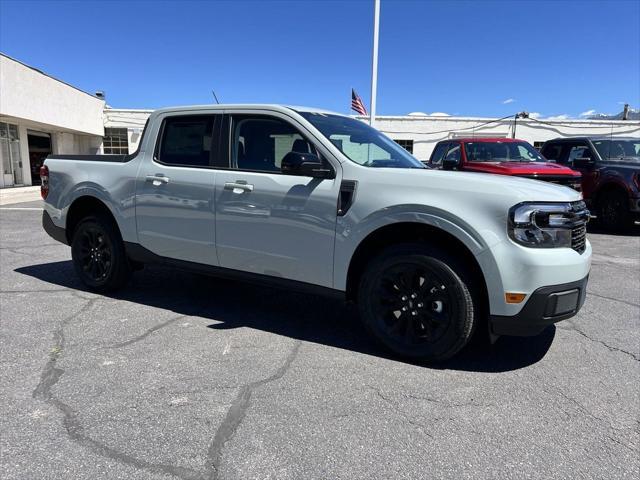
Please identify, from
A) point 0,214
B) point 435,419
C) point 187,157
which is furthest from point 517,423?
point 0,214

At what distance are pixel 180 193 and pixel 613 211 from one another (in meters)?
9.25

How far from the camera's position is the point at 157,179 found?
444 centimetres

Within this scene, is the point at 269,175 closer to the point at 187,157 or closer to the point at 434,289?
the point at 187,157

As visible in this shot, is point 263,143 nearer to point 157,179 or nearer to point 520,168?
A: point 157,179

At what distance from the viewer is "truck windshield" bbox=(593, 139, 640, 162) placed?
10359 mm

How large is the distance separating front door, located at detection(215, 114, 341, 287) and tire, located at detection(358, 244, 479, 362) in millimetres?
408

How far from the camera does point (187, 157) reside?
4.41 m

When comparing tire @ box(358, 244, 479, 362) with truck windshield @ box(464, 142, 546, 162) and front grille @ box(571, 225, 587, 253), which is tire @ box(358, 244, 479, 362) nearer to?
front grille @ box(571, 225, 587, 253)

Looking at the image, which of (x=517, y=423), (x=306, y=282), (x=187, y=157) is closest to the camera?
(x=517, y=423)

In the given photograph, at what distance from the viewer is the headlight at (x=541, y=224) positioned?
2977 mm

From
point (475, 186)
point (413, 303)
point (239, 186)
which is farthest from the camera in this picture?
point (239, 186)

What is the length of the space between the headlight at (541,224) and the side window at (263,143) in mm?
1670

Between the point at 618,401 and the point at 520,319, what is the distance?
2.47 feet

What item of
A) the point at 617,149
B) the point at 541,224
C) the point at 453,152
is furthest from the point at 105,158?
the point at 617,149
